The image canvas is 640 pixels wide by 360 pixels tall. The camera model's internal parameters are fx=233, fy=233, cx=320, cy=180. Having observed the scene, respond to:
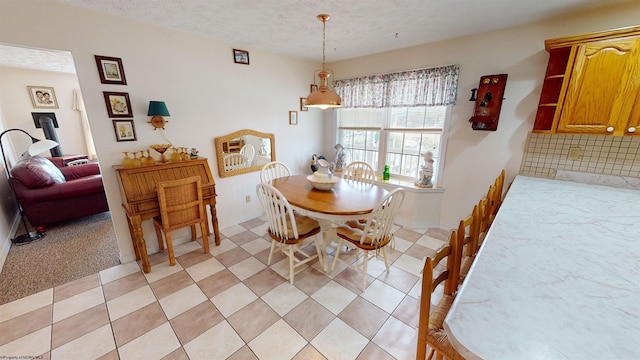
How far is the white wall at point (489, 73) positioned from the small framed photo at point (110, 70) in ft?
10.0

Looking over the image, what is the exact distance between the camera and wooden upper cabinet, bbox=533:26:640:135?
1.69 m

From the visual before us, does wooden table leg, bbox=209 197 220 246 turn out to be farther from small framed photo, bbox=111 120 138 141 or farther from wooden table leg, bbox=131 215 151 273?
small framed photo, bbox=111 120 138 141

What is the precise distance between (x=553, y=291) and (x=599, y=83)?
203 cm

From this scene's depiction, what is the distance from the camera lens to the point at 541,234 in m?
1.22

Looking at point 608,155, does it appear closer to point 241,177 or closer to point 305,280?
point 305,280

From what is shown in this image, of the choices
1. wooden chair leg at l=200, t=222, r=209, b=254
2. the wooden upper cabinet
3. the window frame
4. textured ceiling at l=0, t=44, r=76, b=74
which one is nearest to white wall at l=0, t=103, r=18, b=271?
textured ceiling at l=0, t=44, r=76, b=74

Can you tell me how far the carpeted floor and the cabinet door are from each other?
453cm

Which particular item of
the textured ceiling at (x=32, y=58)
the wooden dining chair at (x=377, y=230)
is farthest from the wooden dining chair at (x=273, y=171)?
the textured ceiling at (x=32, y=58)

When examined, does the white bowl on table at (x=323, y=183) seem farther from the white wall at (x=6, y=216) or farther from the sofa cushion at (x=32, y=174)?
the sofa cushion at (x=32, y=174)

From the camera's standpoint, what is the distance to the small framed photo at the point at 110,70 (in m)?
2.12

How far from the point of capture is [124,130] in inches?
91.7

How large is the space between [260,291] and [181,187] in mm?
1280

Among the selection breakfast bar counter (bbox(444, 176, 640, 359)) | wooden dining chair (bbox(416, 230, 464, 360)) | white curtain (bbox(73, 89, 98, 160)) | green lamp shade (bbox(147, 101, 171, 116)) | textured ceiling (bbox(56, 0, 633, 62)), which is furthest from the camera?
white curtain (bbox(73, 89, 98, 160))

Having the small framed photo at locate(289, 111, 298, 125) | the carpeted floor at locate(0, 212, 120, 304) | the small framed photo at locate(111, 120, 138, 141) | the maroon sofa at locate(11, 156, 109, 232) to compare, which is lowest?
the carpeted floor at locate(0, 212, 120, 304)
